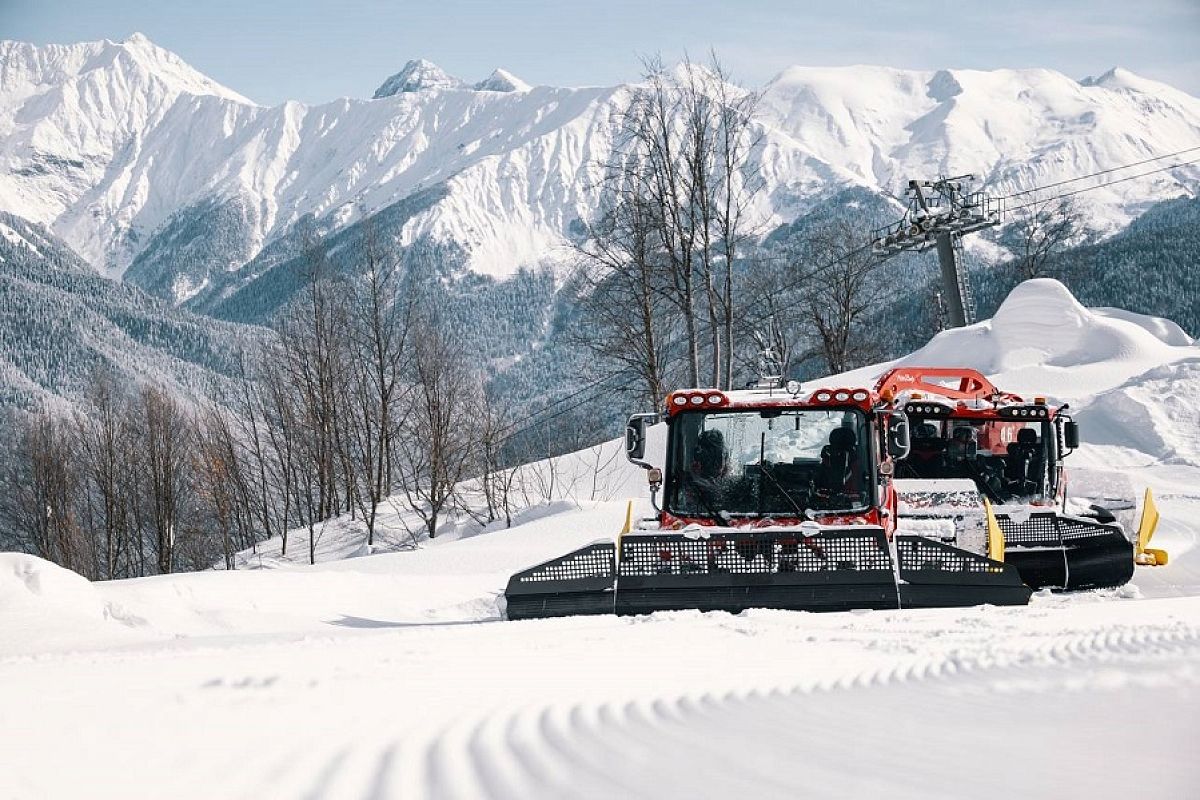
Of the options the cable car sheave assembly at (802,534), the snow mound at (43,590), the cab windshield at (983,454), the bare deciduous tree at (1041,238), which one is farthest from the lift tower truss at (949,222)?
the snow mound at (43,590)

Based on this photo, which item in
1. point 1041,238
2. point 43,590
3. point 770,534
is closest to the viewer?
point 770,534

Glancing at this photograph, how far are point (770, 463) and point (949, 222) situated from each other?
95.7ft

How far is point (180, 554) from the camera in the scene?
5778 centimetres

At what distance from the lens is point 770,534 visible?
912 centimetres

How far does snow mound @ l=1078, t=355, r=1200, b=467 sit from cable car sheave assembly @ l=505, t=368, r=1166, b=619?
1488cm

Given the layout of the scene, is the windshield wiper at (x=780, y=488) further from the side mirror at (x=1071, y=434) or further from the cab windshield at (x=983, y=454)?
the side mirror at (x=1071, y=434)

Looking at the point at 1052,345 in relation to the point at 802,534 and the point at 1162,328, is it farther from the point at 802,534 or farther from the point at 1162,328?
the point at 802,534

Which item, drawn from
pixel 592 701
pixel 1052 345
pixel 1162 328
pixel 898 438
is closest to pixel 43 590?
pixel 592 701

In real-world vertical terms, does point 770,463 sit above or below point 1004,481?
above

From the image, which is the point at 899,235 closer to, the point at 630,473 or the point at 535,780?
the point at 630,473

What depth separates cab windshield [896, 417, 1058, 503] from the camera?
1352 cm

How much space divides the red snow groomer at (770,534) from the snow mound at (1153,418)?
17834 mm

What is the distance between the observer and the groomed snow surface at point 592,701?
423 cm

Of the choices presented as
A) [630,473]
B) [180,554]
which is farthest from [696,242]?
[180,554]
